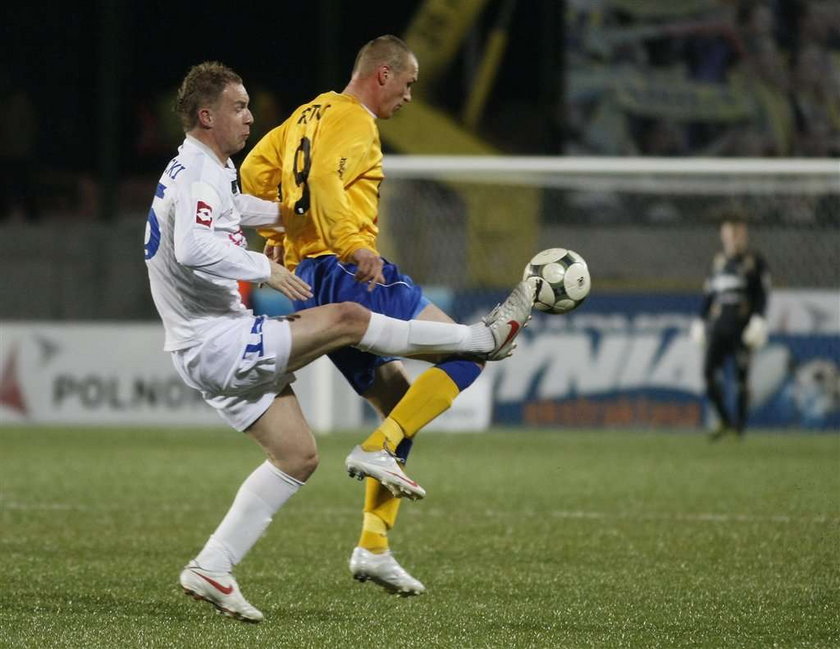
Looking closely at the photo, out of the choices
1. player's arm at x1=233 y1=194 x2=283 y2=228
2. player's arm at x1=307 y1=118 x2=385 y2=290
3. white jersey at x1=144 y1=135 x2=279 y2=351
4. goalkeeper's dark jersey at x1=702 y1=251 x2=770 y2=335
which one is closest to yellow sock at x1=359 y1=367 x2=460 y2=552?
player's arm at x1=307 y1=118 x2=385 y2=290

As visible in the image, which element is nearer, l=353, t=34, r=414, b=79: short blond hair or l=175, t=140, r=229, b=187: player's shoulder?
l=175, t=140, r=229, b=187: player's shoulder

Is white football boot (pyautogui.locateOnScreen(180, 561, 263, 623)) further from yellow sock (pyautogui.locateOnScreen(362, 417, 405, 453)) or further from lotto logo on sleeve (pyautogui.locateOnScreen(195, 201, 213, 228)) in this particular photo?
lotto logo on sleeve (pyautogui.locateOnScreen(195, 201, 213, 228))

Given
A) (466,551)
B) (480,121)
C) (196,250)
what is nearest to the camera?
(196,250)

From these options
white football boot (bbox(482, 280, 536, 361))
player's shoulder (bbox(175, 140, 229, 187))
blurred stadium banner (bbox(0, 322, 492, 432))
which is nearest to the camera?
player's shoulder (bbox(175, 140, 229, 187))

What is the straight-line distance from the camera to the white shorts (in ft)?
17.0

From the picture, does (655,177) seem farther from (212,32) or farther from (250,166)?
(212,32)

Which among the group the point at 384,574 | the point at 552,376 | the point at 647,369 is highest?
the point at 384,574

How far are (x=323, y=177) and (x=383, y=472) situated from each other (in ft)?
3.63

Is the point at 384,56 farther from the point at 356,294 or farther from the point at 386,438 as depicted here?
the point at 386,438

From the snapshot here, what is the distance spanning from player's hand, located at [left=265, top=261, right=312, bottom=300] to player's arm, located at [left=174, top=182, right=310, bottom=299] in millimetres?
74

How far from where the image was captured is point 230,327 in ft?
17.2

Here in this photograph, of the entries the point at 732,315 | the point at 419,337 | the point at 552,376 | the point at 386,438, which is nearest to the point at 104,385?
the point at 552,376

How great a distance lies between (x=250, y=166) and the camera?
6.16 metres

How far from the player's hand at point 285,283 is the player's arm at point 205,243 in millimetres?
74
